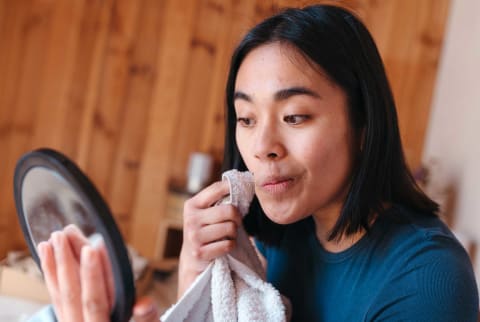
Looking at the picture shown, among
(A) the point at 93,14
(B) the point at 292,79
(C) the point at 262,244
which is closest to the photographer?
(B) the point at 292,79

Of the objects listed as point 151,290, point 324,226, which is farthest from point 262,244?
point 151,290

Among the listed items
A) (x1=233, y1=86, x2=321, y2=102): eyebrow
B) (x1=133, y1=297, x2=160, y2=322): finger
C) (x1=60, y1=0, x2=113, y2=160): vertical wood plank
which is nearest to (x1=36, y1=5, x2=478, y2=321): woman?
(x1=233, y1=86, x2=321, y2=102): eyebrow

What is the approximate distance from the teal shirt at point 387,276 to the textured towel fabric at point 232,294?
0.35 feet

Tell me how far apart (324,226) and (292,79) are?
0.29 meters

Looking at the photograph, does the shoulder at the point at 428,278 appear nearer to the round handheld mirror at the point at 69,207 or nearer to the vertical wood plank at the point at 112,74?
the round handheld mirror at the point at 69,207

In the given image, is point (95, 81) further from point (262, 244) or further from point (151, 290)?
point (262, 244)

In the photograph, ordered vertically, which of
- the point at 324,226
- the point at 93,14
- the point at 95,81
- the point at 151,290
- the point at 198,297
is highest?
the point at 93,14

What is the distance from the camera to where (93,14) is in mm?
2391

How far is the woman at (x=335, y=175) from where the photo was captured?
0.72 metres

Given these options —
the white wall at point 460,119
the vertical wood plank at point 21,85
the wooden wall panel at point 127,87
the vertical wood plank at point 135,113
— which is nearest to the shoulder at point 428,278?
the white wall at point 460,119

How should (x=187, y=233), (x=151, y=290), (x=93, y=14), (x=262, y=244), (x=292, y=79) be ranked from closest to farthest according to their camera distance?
(x=292, y=79) < (x=187, y=233) < (x=262, y=244) < (x=151, y=290) < (x=93, y=14)

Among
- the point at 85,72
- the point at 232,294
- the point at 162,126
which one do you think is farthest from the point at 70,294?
the point at 85,72

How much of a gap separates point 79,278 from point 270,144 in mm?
345

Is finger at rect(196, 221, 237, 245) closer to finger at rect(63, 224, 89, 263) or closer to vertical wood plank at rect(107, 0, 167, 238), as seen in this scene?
finger at rect(63, 224, 89, 263)
